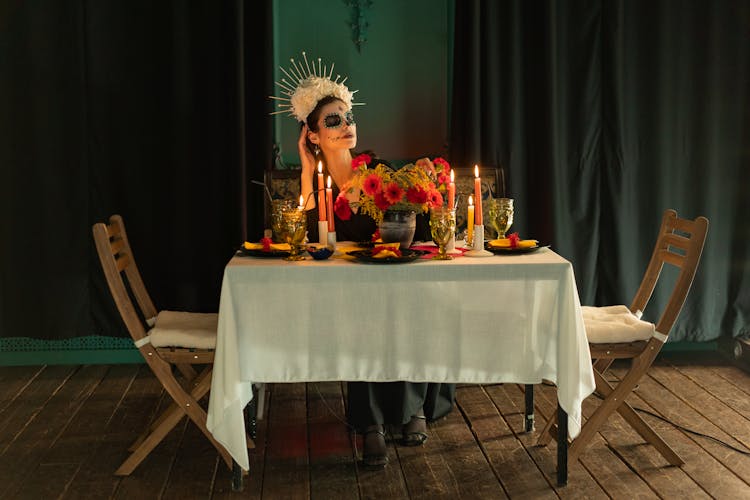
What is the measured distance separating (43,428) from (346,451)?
1285 millimetres

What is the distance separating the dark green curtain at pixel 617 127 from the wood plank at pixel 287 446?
4.65 ft

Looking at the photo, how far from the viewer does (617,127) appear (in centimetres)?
440

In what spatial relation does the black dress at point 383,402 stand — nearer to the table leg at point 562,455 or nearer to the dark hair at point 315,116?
the table leg at point 562,455

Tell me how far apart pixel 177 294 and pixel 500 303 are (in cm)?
203

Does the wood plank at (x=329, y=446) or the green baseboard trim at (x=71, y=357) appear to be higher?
the green baseboard trim at (x=71, y=357)

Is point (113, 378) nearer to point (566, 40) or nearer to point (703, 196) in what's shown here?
point (566, 40)

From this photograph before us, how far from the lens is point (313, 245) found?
3.43 m

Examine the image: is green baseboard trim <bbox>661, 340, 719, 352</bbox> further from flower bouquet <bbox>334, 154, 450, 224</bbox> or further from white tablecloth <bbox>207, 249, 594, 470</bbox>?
flower bouquet <bbox>334, 154, 450, 224</bbox>

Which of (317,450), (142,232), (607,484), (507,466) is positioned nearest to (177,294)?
(142,232)

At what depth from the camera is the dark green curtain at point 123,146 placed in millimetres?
4250

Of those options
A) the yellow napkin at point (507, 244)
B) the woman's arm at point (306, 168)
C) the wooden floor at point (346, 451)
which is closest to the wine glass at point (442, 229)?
the yellow napkin at point (507, 244)

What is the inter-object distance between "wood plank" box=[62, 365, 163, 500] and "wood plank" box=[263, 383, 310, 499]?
509 mm

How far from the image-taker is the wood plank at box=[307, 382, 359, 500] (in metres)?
3.05

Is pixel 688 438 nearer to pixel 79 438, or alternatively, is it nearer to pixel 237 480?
pixel 237 480
